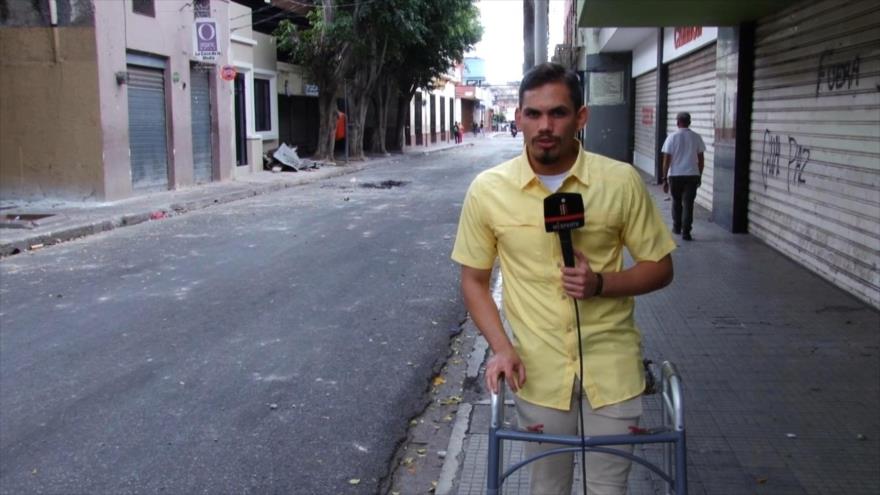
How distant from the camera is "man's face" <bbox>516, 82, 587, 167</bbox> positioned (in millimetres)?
2693

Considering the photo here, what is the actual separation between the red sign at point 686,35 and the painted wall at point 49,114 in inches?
470

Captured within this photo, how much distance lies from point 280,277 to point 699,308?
4721 millimetres

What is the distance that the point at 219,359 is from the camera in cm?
674

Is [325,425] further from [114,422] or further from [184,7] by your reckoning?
[184,7]

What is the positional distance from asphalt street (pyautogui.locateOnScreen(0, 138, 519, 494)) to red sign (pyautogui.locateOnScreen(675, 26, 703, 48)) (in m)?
6.81

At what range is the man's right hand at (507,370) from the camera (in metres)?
2.70

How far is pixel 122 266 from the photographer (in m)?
11.1

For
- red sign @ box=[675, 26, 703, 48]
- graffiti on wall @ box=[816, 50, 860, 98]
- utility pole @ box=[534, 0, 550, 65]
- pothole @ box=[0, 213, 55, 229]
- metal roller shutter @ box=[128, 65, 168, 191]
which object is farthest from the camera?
metal roller shutter @ box=[128, 65, 168, 191]

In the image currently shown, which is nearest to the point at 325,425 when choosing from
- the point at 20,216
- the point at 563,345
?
the point at 563,345

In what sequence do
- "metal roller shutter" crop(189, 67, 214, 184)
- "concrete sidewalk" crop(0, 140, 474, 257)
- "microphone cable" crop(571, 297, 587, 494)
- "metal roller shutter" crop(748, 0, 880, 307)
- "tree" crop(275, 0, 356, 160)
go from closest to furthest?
"microphone cable" crop(571, 297, 587, 494) → "metal roller shutter" crop(748, 0, 880, 307) → "concrete sidewalk" crop(0, 140, 474, 257) → "metal roller shutter" crop(189, 67, 214, 184) → "tree" crop(275, 0, 356, 160)

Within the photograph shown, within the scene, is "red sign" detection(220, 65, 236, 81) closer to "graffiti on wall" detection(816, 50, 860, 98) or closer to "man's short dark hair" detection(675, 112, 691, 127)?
"man's short dark hair" detection(675, 112, 691, 127)

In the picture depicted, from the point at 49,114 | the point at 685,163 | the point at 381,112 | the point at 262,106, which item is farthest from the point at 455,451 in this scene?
the point at 381,112

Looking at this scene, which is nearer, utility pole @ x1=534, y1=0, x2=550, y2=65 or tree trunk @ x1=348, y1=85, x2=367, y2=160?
utility pole @ x1=534, y1=0, x2=550, y2=65

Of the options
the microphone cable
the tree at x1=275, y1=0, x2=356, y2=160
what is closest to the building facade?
the microphone cable
